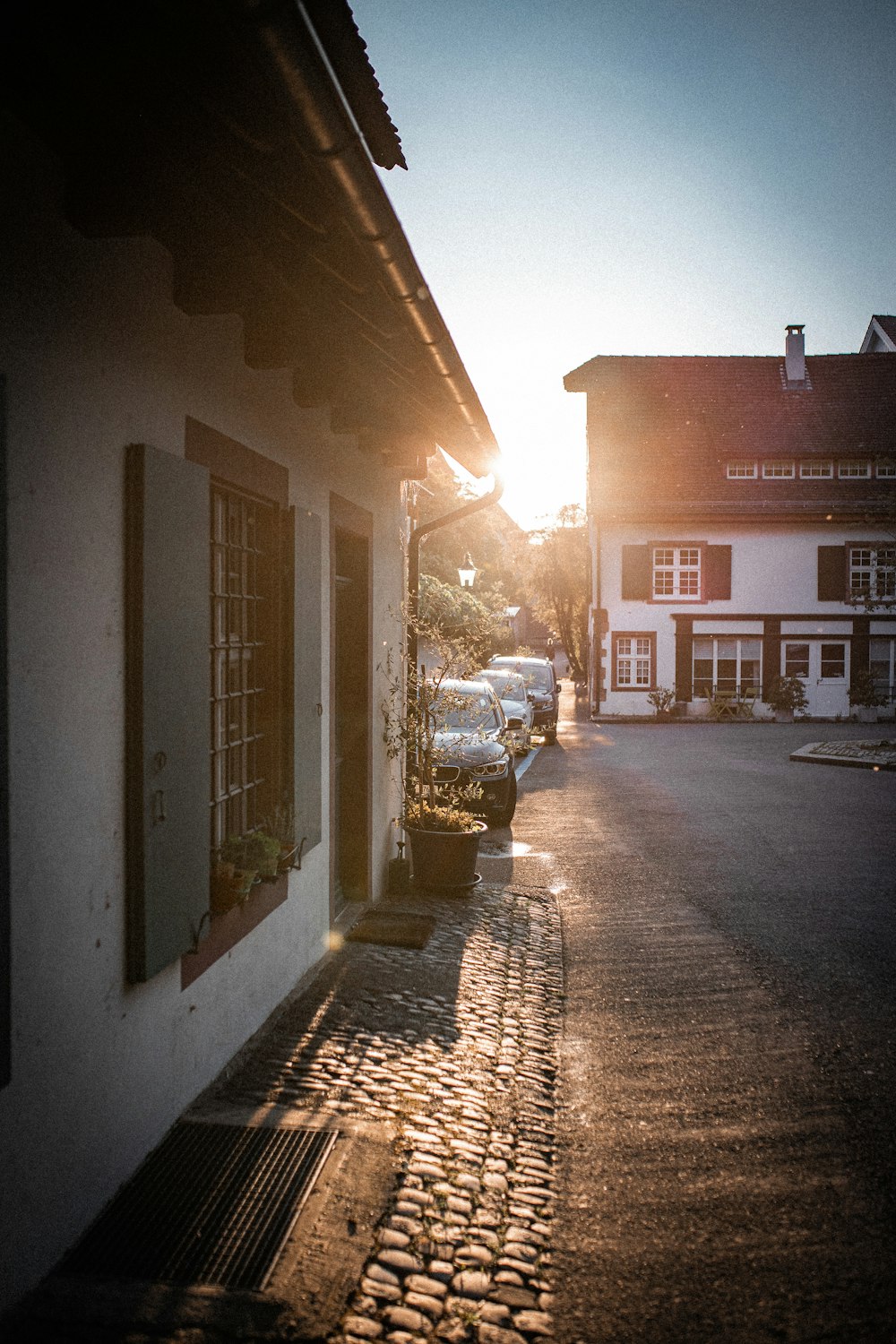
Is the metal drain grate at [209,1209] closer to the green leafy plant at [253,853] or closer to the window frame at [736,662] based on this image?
the green leafy plant at [253,853]

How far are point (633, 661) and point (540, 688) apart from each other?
915 centimetres

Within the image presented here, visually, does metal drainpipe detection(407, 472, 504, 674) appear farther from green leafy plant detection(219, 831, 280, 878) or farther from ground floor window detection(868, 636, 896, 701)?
ground floor window detection(868, 636, 896, 701)

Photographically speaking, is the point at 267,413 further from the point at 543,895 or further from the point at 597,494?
the point at 597,494

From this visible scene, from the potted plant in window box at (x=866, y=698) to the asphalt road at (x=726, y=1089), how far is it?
2166 centimetres

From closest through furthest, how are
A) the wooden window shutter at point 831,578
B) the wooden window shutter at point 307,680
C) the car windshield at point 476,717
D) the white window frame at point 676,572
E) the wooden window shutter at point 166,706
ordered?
1. the wooden window shutter at point 166,706
2. the wooden window shutter at point 307,680
3. the car windshield at point 476,717
4. the wooden window shutter at point 831,578
5. the white window frame at point 676,572

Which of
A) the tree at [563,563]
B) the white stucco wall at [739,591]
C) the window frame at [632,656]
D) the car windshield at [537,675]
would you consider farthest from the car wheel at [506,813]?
the tree at [563,563]

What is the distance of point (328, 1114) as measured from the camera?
4.02 metres

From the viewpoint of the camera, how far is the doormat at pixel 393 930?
6418 mm

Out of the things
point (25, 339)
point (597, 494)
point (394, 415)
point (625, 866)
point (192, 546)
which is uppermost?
point (597, 494)

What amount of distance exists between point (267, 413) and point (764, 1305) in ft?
12.8

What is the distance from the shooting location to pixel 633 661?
104ft

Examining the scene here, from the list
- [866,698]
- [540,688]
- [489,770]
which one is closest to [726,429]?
[866,698]

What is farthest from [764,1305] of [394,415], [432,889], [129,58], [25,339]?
[432,889]

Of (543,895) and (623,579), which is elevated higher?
(623,579)
